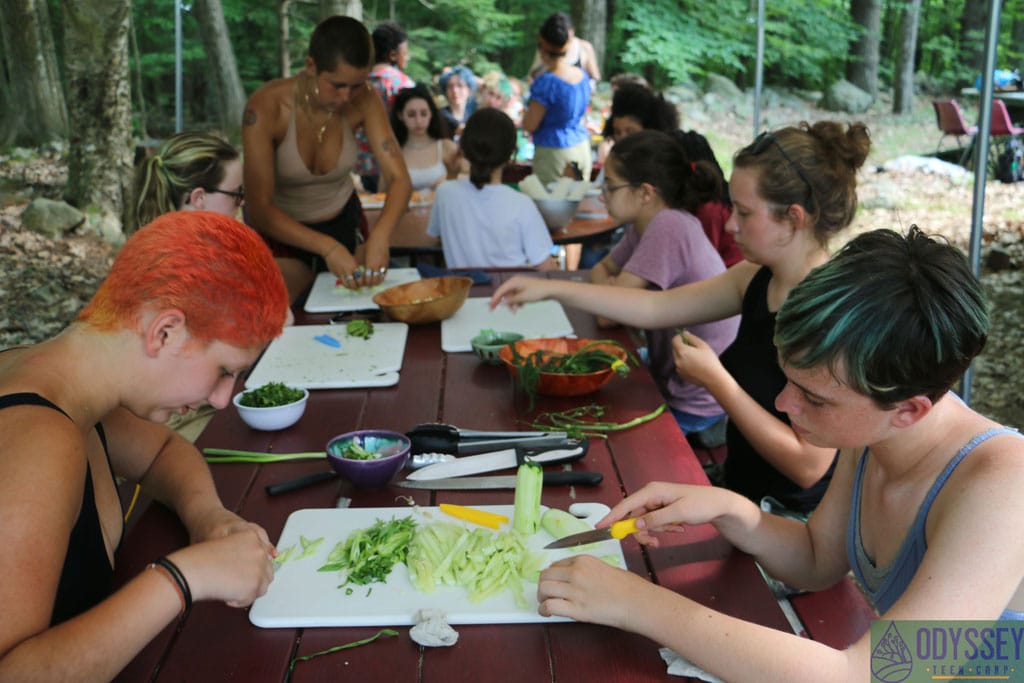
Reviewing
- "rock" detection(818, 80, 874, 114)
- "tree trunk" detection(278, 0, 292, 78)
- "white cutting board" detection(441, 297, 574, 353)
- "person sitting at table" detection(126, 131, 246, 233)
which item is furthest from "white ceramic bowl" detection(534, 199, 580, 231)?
"rock" detection(818, 80, 874, 114)

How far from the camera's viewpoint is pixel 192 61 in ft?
39.5

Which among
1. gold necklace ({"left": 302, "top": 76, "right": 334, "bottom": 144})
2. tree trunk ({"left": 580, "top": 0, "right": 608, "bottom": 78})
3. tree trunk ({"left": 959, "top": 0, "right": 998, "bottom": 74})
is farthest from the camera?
tree trunk ({"left": 959, "top": 0, "right": 998, "bottom": 74})

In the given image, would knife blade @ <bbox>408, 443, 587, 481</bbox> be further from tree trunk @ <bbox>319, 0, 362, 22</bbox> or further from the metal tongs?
tree trunk @ <bbox>319, 0, 362, 22</bbox>

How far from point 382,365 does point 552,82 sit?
14.2 ft

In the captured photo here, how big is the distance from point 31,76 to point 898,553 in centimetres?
506

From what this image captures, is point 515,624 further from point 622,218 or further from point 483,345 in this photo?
point 622,218

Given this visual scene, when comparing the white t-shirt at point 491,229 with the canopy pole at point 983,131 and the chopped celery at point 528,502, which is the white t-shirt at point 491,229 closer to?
the canopy pole at point 983,131

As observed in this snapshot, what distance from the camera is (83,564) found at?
125cm

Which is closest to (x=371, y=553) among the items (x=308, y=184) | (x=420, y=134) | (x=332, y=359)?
(x=332, y=359)

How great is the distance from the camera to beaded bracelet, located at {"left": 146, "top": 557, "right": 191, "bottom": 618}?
117 centimetres

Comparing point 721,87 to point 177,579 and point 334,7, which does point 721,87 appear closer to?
point 334,7

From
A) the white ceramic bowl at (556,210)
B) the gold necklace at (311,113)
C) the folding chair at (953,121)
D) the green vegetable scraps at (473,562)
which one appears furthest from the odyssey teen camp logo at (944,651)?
the folding chair at (953,121)

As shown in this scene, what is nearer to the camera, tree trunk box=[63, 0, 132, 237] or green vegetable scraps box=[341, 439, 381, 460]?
green vegetable scraps box=[341, 439, 381, 460]

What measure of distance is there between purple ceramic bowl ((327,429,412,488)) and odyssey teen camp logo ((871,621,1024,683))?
0.89m
